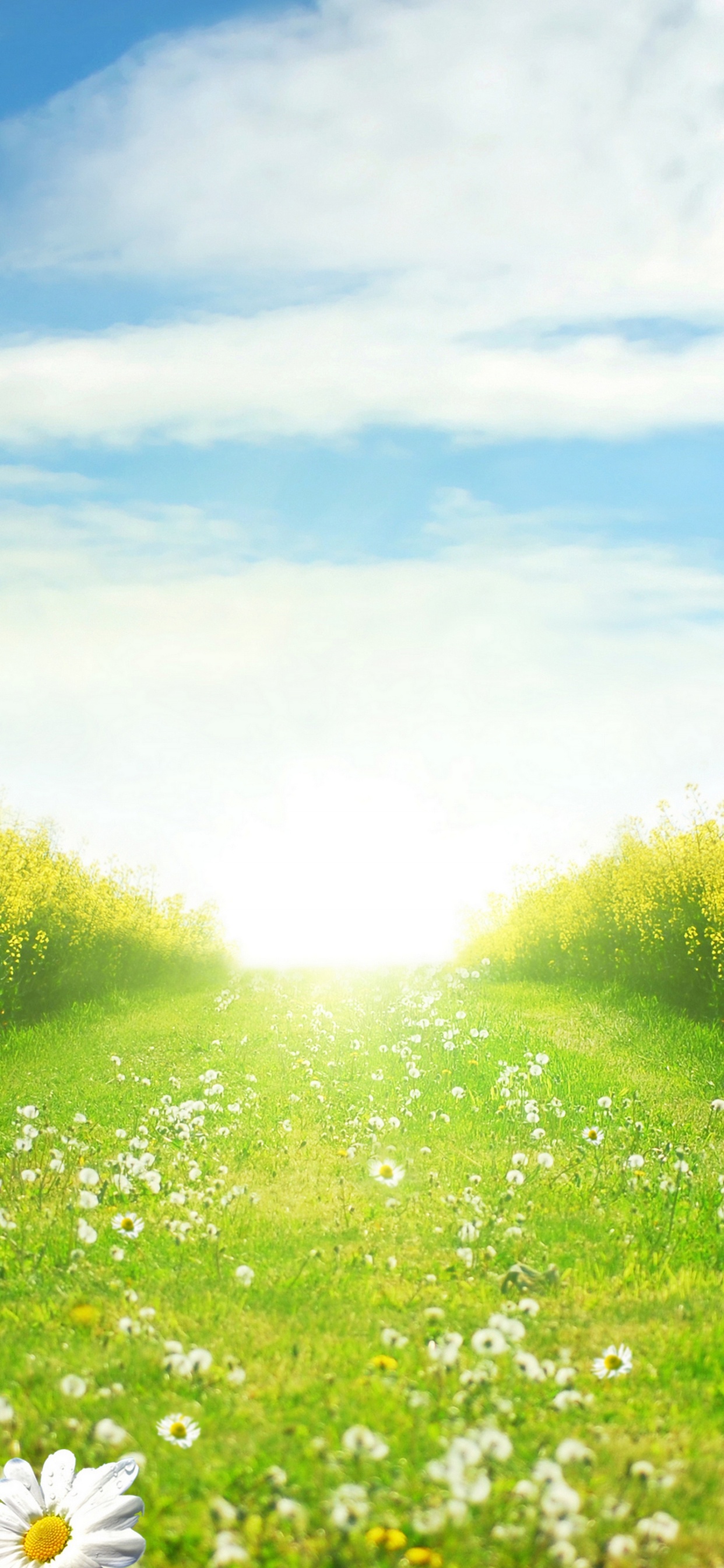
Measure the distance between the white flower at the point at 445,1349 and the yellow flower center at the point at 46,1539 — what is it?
1.52m

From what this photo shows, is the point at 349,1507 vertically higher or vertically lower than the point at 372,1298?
higher

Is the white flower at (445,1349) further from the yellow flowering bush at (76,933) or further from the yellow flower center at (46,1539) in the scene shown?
the yellow flowering bush at (76,933)

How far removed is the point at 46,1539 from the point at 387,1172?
3.72 m

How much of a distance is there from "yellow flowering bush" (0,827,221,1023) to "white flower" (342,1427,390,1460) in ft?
46.8

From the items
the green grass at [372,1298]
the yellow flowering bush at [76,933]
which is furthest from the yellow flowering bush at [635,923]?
the yellow flowering bush at [76,933]

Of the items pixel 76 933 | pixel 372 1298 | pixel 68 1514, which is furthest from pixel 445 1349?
pixel 76 933

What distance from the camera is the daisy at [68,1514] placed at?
3.30 metres

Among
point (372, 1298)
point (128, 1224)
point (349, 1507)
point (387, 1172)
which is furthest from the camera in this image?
point (387, 1172)

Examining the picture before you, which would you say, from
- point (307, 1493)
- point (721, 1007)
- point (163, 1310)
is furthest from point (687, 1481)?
point (721, 1007)

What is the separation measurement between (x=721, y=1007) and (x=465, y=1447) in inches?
478

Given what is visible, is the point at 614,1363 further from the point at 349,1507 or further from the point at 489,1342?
the point at 349,1507

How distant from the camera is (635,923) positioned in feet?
55.8

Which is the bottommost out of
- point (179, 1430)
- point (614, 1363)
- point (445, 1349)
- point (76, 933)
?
point (614, 1363)

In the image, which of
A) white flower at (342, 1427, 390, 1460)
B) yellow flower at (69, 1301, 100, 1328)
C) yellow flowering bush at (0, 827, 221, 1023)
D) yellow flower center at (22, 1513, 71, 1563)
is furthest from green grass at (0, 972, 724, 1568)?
yellow flowering bush at (0, 827, 221, 1023)
